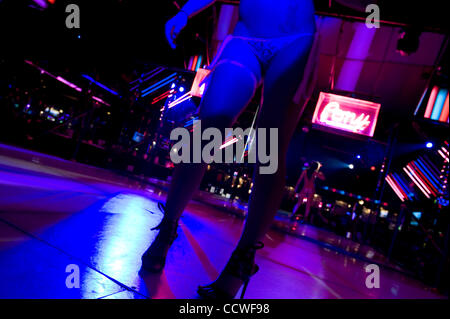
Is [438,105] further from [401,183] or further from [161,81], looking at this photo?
[161,81]

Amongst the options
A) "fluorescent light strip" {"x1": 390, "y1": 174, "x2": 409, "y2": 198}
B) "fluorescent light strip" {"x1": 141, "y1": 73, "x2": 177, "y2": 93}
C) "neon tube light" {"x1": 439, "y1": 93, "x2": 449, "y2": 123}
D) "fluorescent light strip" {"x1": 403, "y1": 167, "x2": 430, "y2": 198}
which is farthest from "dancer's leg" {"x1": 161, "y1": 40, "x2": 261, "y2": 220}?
"fluorescent light strip" {"x1": 390, "y1": 174, "x2": 409, "y2": 198}

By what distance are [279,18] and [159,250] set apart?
1.01 metres

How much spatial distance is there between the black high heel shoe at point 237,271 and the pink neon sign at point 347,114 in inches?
249

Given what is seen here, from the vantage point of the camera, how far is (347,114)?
629 centimetres

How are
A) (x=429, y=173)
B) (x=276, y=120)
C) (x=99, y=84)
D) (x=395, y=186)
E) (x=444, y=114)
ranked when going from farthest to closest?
1. (x=395, y=186)
2. (x=429, y=173)
3. (x=444, y=114)
4. (x=99, y=84)
5. (x=276, y=120)

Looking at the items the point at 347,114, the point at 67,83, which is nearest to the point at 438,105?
the point at 347,114

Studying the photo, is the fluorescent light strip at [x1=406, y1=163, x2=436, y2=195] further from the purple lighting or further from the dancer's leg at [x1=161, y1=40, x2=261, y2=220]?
the purple lighting

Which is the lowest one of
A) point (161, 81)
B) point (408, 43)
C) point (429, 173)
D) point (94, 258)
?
point (94, 258)

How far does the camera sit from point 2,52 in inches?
181

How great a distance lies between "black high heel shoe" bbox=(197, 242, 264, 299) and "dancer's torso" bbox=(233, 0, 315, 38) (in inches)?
33.0

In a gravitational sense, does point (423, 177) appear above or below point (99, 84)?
above

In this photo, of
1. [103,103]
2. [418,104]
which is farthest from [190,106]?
[418,104]

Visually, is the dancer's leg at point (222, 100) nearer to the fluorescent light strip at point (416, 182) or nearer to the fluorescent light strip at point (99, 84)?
the fluorescent light strip at point (99, 84)
